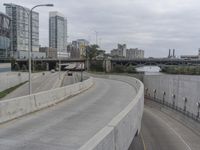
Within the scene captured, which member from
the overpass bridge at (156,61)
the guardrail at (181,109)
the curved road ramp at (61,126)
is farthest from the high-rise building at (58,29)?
the curved road ramp at (61,126)

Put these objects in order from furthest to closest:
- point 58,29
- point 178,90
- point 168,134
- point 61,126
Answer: point 58,29 < point 178,90 < point 168,134 < point 61,126

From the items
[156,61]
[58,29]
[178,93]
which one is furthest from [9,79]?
[58,29]

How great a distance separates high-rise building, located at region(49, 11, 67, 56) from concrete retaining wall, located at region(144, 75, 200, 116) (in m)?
66.8

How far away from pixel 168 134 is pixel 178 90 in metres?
18.3

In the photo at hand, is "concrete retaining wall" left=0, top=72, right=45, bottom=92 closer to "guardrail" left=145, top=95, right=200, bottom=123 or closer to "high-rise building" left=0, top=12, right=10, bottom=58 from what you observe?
"guardrail" left=145, top=95, right=200, bottom=123

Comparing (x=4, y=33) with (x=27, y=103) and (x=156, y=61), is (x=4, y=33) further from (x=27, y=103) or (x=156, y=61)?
(x=27, y=103)

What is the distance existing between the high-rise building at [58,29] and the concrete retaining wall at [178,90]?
66.8 metres

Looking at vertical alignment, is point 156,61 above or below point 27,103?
above

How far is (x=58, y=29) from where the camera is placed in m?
128

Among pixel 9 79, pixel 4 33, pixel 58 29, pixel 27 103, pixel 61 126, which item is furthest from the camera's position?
pixel 58 29

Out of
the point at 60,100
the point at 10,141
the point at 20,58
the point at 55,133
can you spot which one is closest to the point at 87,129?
the point at 55,133

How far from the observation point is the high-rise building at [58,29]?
12456cm

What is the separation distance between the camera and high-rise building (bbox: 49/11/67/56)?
125 metres

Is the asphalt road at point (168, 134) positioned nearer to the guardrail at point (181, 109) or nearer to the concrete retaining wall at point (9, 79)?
the guardrail at point (181, 109)
